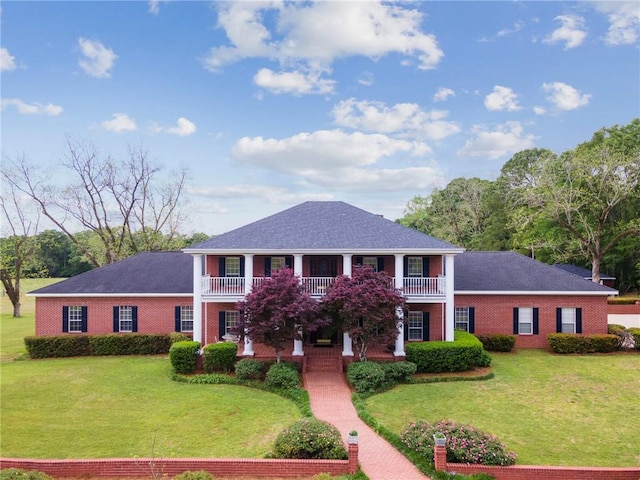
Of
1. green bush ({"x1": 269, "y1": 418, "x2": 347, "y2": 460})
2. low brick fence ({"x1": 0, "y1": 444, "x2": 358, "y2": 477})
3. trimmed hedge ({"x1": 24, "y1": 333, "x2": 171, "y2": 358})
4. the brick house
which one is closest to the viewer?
low brick fence ({"x1": 0, "y1": 444, "x2": 358, "y2": 477})

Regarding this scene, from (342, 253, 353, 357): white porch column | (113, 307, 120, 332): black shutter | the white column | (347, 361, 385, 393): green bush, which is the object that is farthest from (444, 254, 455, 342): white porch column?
(113, 307, 120, 332): black shutter

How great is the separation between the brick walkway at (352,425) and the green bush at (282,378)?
685 mm

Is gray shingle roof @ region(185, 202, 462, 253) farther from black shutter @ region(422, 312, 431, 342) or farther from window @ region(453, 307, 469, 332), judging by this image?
window @ region(453, 307, 469, 332)

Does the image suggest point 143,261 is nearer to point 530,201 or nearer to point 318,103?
point 318,103

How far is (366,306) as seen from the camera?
730 inches

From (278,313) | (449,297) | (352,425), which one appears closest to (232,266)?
(278,313)

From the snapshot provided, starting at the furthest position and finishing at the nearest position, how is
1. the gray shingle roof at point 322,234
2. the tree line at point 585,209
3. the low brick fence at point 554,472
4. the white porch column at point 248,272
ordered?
the tree line at point 585,209 < the gray shingle roof at point 322,234 < the white porch column at point 248,272 < the low brick fence at point 554,472

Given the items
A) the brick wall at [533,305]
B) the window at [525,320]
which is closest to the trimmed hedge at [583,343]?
the brick wall at [533,305]

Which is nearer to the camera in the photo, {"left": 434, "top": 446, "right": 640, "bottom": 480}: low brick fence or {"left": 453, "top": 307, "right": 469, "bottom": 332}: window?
{"left": 434, "top": 446, "right": 640, "bottom": 480}: low brick fence

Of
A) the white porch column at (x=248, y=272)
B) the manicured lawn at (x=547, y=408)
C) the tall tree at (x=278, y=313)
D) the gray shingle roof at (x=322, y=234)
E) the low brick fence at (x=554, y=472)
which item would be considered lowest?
the manicured lawn at (x=547, y=408)

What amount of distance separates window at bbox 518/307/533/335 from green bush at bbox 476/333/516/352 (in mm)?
1329

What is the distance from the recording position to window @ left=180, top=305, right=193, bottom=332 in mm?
25062

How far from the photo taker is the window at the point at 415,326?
23031 mm

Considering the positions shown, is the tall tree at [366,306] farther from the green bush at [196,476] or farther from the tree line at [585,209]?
the tree line at [585,209]
